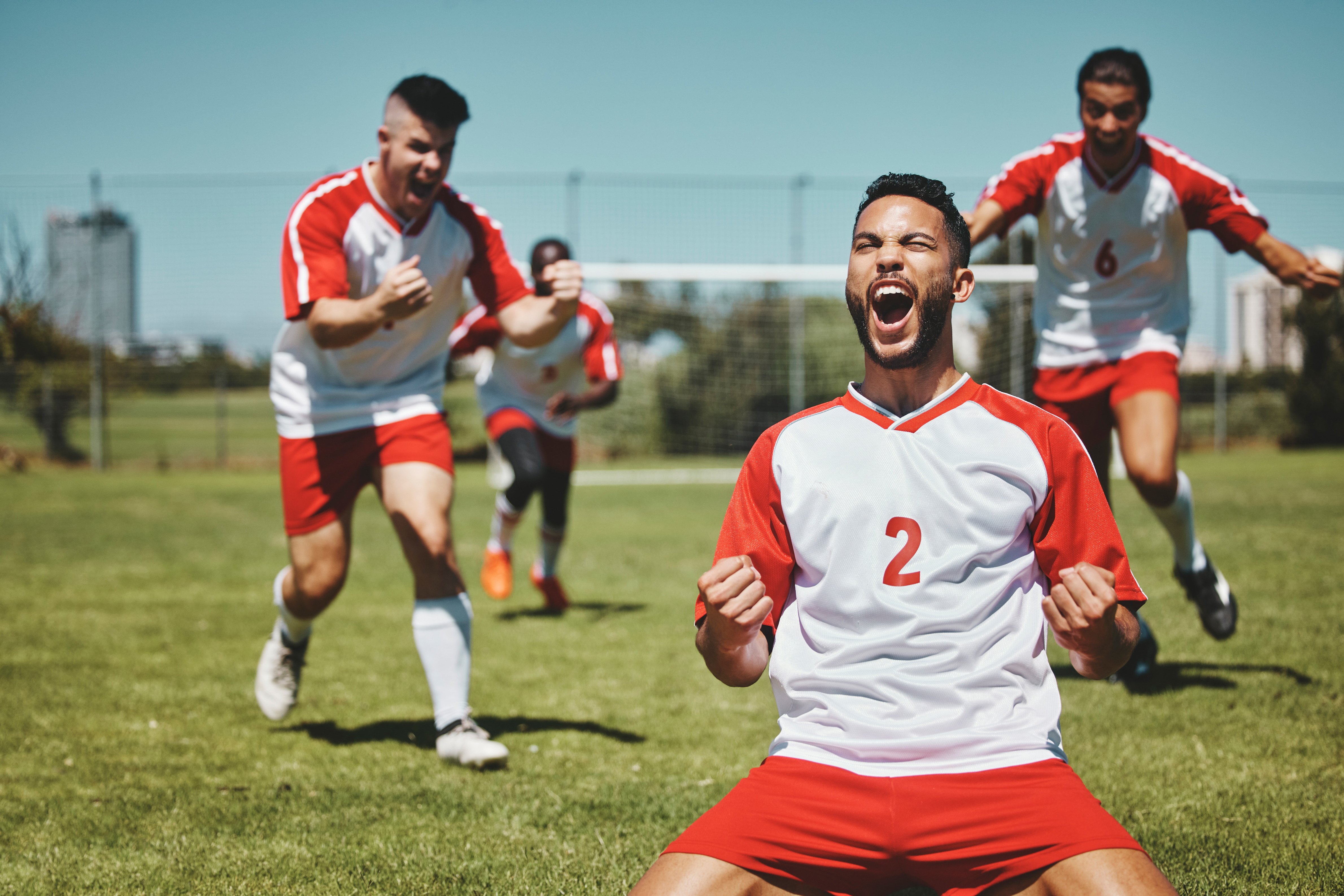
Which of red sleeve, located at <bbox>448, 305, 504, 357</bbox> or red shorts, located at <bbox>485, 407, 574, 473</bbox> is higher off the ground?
red sleeve, located at <bbox>448, 305, 504, 357</bbox>

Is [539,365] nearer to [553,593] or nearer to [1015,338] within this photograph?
[553,593]

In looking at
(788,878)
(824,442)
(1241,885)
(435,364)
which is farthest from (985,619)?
(435,364)

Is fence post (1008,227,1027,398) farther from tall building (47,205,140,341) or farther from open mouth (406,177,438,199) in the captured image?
tall building (47,205,140,341)

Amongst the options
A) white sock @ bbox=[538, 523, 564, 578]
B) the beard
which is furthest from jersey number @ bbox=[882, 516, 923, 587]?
white sock @ bbox=[538, 523, 564, 578]

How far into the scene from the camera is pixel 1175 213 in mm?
4816

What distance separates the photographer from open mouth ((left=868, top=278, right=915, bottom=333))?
2.27 metres

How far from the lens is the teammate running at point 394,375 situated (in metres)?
4.04

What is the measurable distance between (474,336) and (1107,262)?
4555 millimetres

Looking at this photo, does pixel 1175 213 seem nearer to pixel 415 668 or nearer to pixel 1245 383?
pixel 415 668

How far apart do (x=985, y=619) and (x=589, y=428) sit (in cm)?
1973

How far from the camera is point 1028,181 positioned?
15.8 ft

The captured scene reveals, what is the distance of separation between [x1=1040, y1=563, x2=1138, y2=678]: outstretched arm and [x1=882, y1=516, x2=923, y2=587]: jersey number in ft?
0.85

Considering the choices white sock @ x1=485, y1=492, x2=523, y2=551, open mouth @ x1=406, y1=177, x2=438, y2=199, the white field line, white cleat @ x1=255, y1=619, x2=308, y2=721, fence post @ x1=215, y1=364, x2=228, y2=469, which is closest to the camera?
open mouth @ x1=406, y1=177, x2=438, y2=199

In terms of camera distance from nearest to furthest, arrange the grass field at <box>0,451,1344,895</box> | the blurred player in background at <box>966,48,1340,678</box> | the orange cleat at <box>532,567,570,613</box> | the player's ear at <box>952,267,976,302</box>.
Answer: the player's ear at <box>952,267,976,302</box>, the grass field at <box>0,451,1344,895</box>, the blurred player in background at <box>966,48,1340,678</box>, the orange cleat at <box>532,567,570,613</box>
